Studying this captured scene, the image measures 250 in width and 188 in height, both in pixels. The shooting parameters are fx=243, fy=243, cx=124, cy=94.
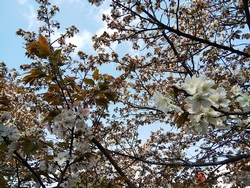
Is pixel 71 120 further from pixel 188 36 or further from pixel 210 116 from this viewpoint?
pixel 188 36

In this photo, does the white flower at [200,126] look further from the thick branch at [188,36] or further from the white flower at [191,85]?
the thick branch at [188,36]

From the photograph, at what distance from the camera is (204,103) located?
3.67ft

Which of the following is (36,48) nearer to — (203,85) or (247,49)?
(203,85)

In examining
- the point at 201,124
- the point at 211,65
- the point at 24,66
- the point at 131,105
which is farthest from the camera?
the point at 131,105

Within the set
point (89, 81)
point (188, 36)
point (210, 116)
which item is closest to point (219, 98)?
point (210, 116)

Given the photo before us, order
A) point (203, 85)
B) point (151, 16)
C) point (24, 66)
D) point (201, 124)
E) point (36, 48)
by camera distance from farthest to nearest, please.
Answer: point (24, 66) < point (151, 16) < point (36, 48) < point (201, 124) < point (203, 85)

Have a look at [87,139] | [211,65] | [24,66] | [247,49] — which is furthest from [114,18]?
[87,139]

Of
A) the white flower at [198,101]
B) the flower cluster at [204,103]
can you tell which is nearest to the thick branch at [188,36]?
the flower cluster at [204,103]

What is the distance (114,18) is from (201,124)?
2700 millimetres

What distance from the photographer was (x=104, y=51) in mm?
4176

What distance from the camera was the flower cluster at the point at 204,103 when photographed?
112 cm

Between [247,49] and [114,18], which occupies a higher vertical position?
[114,18]

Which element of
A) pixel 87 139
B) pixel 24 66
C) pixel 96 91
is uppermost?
pixel 24 66

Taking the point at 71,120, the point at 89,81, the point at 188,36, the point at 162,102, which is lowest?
the point at 162,102
